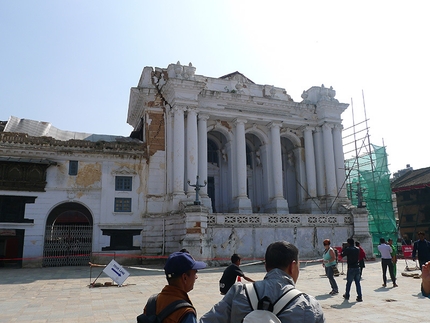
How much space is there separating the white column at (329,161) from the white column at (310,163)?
39.0 inches

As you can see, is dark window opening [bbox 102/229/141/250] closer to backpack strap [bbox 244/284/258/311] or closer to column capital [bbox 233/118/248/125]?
column capital [bbox 233/118/248/125]

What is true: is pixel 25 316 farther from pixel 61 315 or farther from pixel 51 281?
pixel 51 281

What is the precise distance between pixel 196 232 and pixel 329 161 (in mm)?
13778

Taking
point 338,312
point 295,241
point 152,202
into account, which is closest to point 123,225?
point 152,202

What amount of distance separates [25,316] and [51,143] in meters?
17.0

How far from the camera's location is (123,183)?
81.4 ft

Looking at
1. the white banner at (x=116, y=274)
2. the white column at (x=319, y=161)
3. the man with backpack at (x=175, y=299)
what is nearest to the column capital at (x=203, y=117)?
the white column at (x=319, y=161)

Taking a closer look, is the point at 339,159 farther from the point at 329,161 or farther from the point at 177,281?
the point at 177,281

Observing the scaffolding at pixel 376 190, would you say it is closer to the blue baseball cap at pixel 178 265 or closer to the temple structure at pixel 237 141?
the temple structure at pixel 237 141

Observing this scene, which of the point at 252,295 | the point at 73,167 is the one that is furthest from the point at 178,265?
the point at 73,167

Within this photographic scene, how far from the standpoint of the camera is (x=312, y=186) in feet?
94.7

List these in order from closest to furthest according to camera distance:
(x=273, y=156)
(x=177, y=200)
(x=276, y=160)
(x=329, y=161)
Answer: (x=177, y=200) < (x=276, y=160) < (x=273, y=156) < (x=329, y=161)

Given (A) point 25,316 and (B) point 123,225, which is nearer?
(A) point 25,316

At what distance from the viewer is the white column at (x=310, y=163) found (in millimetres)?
28847
